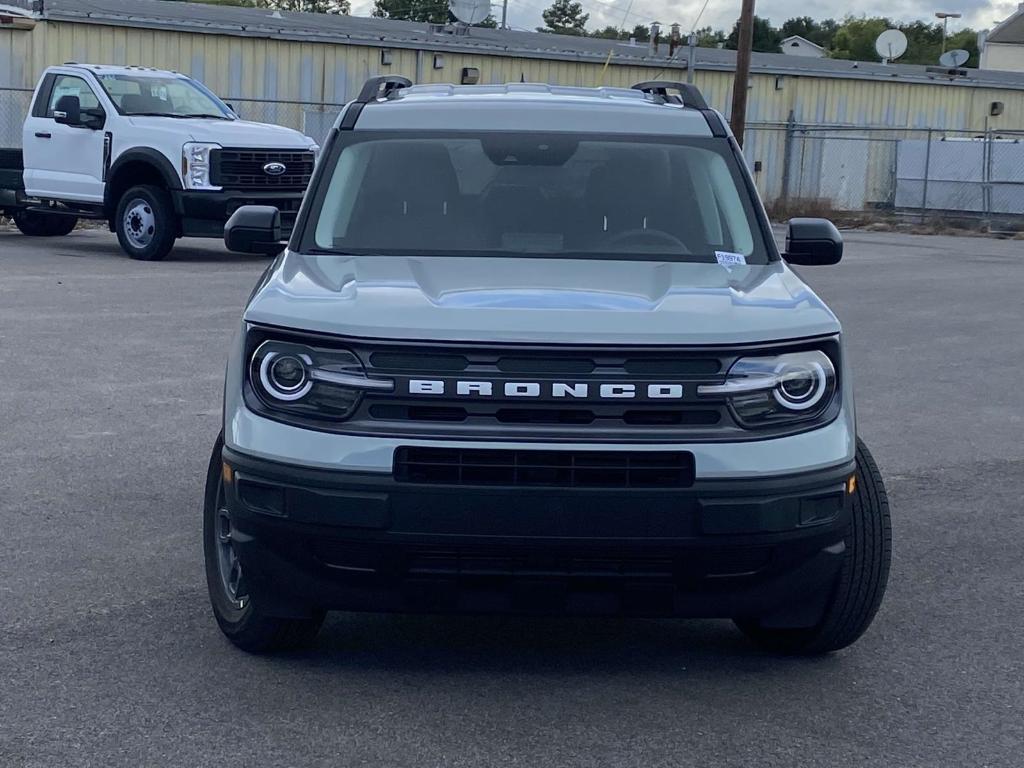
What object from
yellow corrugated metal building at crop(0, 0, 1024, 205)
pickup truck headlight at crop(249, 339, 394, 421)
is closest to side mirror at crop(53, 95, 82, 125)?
yellow corrugated metal building at crop(0, 0, 1024, 205)

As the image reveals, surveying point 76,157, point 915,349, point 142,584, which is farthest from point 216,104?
point 142,584

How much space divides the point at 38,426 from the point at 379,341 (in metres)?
4.66

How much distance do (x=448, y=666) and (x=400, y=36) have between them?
29954mm

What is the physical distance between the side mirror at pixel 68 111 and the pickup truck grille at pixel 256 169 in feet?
6.83

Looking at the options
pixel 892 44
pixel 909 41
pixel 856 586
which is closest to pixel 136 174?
pixel 856 586

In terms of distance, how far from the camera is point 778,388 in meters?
4.17

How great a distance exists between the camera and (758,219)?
547 centimetres

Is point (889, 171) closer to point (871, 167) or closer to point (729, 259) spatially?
point (871, 167)

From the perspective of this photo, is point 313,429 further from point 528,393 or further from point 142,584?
point 142,584

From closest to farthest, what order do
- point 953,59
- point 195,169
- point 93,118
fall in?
point 195,169 < point 93,118 < point 953,59

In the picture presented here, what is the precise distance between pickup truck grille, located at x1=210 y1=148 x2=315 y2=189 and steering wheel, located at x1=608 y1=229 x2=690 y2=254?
511 inches

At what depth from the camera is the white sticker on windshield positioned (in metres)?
5.18

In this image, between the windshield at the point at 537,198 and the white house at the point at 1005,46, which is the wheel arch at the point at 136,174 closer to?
the windshield at the point at 537,198

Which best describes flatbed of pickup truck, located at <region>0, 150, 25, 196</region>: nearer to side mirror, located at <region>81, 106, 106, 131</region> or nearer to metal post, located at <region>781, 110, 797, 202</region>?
side mirror, located at <region>81, 106, 106, 131</region>
